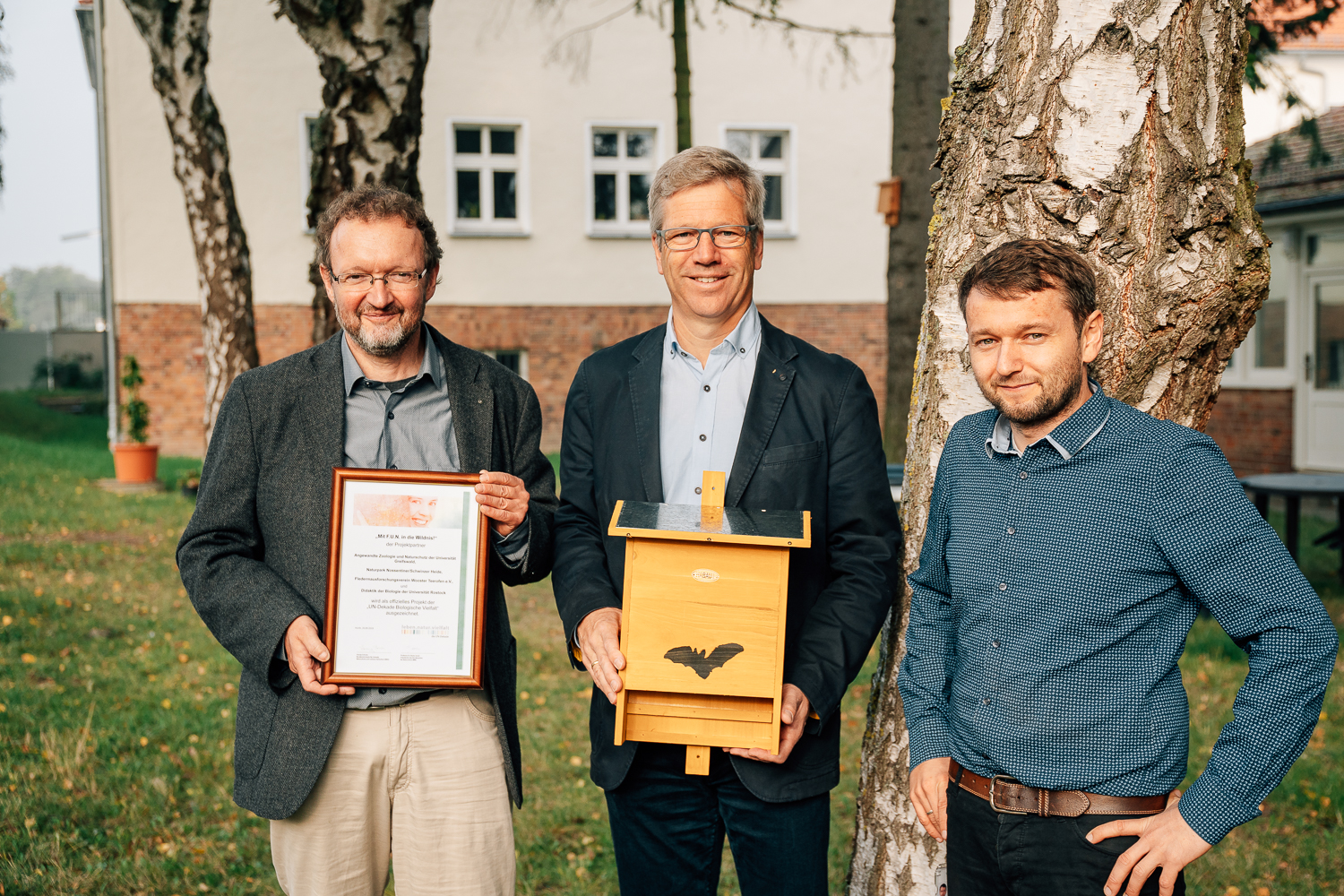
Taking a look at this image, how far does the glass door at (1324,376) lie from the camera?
46.8 ft

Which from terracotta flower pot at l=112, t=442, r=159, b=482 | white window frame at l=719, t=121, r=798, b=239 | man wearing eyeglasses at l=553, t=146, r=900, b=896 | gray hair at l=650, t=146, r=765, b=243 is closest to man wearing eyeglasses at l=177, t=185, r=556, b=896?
man wearing eyeglasses at l=553, t=146, r=900, b=896

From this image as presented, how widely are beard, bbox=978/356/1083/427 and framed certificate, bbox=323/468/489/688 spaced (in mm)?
1176

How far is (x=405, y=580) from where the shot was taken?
2.46 metres

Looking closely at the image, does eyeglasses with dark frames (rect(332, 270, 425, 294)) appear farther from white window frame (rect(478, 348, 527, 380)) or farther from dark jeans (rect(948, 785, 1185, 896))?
white window frame (rect(478, 348, 527, 380))

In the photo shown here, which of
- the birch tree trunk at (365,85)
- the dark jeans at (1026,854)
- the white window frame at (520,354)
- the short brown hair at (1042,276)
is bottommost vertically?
the dark jeans at (1026,854)

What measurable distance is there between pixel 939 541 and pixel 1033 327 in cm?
50

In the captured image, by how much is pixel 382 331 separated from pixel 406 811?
3.94ft

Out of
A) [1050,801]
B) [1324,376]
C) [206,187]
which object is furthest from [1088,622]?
[1324,376]

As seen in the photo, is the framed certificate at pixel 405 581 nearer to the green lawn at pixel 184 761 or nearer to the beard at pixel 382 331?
the beard at pixel 382 331

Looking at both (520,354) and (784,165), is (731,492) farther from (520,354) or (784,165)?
(784,165)

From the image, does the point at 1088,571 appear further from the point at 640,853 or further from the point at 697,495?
the point at 640,853

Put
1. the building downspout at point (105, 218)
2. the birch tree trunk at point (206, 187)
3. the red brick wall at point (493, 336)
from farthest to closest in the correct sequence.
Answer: the red brick wall at point (493, 336) < the building downspout at point (105, 218) < the birch tree trunk at point (206, 187)

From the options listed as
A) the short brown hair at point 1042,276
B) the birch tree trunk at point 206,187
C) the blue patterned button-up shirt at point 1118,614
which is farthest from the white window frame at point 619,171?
the blue patterned button-up shirt at point 1118,614

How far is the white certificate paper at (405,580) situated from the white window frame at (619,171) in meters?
16.0
